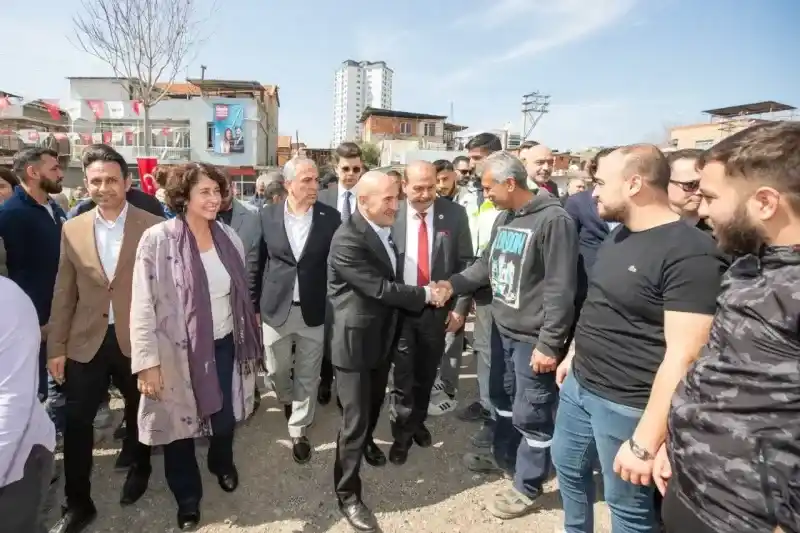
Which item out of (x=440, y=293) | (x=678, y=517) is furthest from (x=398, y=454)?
(x=678, y=517)

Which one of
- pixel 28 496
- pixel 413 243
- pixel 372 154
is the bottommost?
pixel 28 496

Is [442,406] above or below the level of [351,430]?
below

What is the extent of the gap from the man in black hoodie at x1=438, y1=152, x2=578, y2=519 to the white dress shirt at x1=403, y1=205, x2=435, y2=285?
0.60 meters

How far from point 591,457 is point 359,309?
4.66 feet

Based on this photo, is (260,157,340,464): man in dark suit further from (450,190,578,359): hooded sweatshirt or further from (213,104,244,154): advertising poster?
(213,104,244,154): advertising poster

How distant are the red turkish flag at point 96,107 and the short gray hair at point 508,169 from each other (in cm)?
3875

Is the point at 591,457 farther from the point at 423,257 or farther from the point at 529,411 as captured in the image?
the point at 423,257

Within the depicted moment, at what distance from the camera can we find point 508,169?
9.37 ft

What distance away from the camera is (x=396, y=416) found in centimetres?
353

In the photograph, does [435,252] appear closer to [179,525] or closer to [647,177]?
[647,177]

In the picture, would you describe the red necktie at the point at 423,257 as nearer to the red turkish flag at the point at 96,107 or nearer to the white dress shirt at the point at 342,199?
the white dress shirt at the point at 342,199

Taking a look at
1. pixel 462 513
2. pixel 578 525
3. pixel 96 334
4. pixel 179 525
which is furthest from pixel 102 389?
pixel 578 525

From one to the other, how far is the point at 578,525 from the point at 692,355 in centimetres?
122

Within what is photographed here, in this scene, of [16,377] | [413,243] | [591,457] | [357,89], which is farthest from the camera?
[357,89]
